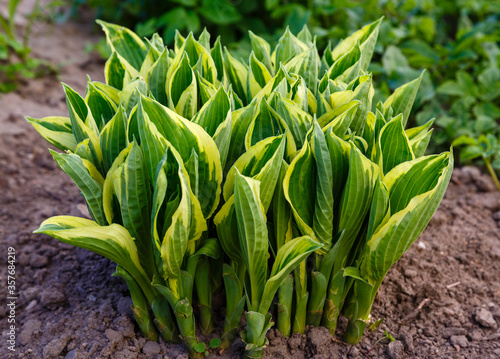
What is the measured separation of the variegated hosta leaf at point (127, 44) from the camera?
1.85 m

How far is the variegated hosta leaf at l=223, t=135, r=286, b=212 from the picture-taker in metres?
1.29

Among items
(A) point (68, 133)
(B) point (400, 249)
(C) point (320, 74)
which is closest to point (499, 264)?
(B) point (400, 249)

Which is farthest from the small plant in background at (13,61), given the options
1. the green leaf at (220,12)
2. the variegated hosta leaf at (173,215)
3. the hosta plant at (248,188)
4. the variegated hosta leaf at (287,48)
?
the variegated hosta leaf at (173,215)

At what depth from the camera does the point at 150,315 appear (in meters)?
1.68

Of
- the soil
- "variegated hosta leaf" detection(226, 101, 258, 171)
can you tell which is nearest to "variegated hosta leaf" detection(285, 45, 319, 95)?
"variegated hosta leaf" detection(226, 101, 258, 171)

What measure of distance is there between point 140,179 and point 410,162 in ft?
2.51

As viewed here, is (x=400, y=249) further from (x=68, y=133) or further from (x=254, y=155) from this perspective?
(x=68, y=133)

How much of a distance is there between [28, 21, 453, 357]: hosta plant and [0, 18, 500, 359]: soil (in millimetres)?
106

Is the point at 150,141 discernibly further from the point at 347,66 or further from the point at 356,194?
the point at 347,66

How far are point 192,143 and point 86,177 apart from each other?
13.0 inches

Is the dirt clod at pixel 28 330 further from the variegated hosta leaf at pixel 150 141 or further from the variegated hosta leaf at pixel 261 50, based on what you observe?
the variegated hosta leaf at pixel 261 50

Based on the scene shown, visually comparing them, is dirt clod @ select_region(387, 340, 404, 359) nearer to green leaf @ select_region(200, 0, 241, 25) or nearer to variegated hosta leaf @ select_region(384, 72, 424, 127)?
variegated hosta leaf @ select_region(384, 72, 424, 127)

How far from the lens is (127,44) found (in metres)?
1.88

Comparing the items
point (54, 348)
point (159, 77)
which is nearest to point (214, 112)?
point (159, 77)
